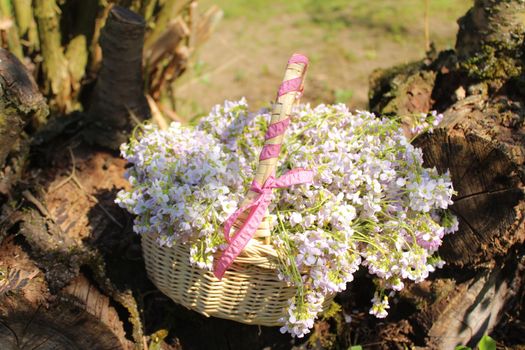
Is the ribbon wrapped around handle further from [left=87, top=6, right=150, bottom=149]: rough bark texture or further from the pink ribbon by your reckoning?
[left=87, top=6, right=150, bottom=149]: rough bark texture

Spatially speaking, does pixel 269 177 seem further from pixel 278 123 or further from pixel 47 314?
pixel 47 314

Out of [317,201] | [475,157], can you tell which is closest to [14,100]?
[317,201]

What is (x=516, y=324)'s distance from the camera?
2449mm

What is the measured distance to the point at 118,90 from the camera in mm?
2766

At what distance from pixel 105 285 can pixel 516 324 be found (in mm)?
1772

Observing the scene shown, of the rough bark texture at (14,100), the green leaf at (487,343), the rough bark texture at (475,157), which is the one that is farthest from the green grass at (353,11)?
the rough bark texture at (14,100)

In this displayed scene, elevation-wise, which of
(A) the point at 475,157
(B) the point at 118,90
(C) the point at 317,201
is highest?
(A) the point at 475,157

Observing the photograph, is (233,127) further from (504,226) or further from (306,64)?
(504,226)

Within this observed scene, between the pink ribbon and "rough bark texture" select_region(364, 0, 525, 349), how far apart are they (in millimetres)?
621

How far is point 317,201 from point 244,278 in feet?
1.22

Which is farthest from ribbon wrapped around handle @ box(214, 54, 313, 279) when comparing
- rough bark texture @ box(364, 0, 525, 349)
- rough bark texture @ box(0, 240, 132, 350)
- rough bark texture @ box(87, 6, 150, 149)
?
rough bark texture @ box(87, 6, 150, 149)

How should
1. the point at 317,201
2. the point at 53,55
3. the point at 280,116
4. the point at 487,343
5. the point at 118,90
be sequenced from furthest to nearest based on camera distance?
the point at 53,55, the point at 118,90, the point at 487,343, the point at 317,201, the point at 280,116

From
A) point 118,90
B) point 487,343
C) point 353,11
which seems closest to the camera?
point 487,343

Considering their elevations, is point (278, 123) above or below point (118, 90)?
above
